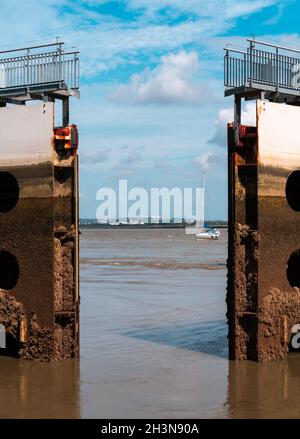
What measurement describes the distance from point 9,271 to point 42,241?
1970 millimetres

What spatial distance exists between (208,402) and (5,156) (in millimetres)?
6474

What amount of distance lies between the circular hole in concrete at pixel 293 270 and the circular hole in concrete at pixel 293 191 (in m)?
1.09

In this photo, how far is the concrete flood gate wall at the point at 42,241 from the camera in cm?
1381

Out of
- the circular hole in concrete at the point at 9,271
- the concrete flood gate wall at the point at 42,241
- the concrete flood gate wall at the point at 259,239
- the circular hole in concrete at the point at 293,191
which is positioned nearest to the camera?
the concrete flood gate wall at the point at 259,239

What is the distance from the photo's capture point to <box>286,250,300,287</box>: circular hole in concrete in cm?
1541

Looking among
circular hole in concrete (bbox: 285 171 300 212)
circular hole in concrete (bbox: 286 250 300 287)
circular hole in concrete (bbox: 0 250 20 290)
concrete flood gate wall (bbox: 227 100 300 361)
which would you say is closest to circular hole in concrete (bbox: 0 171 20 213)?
circular hole in concrete (bbox: 0 250 20 290)

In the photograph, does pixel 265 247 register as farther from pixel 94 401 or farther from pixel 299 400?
pixel 94 401

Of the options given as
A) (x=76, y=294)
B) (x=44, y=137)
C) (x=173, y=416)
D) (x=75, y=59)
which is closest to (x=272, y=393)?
(x=173, y=416)

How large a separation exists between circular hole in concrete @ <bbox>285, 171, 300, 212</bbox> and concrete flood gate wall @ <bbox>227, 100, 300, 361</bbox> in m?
1.28

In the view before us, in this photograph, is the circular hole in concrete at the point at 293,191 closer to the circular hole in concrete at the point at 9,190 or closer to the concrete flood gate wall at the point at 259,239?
the concrete flood gate wall at the point at 259,239

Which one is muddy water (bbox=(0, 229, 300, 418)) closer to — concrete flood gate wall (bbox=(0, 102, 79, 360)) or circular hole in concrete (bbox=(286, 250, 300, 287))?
concrete flood gate wall (bbox=(0, 102, 79, 360))

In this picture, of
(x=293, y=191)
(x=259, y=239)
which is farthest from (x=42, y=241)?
(x=293, y=191)

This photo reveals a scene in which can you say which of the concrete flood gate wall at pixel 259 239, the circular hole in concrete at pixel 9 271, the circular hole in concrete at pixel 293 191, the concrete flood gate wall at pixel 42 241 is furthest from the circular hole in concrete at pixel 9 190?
the circular hole in concrete at pixel 293 191

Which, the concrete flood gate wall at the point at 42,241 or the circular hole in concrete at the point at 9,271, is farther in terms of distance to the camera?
the circular hole in concrete at the point at 9,271
